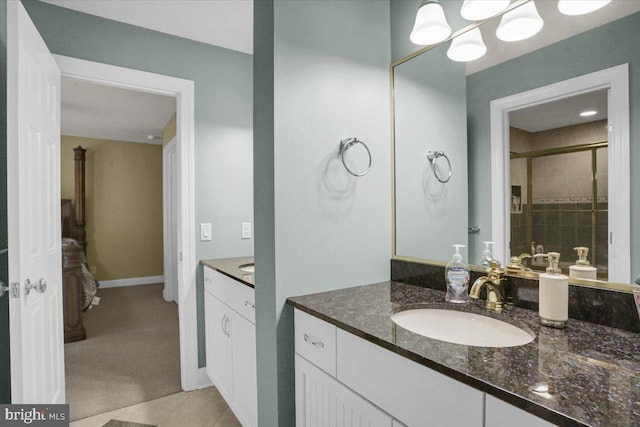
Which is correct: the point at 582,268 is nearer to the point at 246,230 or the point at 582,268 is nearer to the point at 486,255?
the point at 486,255

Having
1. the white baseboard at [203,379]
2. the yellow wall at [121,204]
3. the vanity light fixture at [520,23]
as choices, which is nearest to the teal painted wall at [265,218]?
the vanity light fixture at [520,23]

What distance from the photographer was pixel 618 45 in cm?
99

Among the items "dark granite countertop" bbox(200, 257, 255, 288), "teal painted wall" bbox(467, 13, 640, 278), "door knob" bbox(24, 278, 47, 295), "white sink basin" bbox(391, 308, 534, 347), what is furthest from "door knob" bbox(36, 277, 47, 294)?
"teal painted wall" bbox(467, 13, 640, 278)

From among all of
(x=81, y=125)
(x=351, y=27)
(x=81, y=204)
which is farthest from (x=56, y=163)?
(x=81, y=204)

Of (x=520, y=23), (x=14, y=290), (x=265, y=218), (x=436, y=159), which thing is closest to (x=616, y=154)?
(x=520, y=23)

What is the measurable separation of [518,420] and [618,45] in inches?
42.2

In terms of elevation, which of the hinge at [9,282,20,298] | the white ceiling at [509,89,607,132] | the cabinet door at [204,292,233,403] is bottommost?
the cabinet door at [204,292,233,403]

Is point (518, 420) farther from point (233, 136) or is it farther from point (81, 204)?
point (81, 204)

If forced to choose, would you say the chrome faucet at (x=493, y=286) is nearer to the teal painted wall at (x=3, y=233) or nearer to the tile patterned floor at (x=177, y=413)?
the tile patterned floor at (x=177, y=413)

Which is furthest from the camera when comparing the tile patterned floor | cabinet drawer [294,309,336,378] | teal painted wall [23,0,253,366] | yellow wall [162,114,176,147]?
yellow wall [162,114,176,147]

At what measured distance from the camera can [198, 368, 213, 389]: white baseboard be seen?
8.13ft

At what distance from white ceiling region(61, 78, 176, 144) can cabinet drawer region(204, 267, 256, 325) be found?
7.04 feet

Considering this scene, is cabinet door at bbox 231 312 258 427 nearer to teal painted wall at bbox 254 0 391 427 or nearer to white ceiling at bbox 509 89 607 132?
teal painted wall at bbox 254 0 391 427

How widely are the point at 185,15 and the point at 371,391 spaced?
2.41 metres
